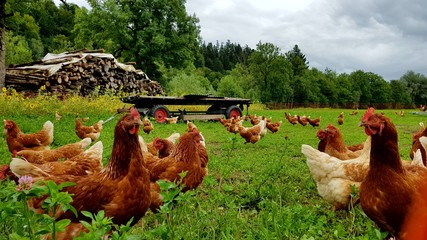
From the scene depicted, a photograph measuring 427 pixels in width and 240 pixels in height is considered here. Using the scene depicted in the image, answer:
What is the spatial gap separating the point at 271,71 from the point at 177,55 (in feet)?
77.9

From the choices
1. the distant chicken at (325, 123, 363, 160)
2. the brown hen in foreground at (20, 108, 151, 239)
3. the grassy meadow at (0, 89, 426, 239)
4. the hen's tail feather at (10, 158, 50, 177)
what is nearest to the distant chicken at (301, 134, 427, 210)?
the grassy meadow at (0, 89, 426, 239)

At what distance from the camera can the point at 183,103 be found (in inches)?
580

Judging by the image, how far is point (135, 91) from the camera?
868 inches

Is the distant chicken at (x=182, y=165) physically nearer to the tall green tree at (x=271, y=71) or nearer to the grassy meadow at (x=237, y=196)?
the grassy meadow at (x=237, y=196)

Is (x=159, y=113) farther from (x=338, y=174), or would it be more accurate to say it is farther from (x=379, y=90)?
(x=379, y=90)

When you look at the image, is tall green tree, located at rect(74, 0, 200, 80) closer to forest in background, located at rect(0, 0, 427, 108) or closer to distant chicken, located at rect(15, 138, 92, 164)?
forest in background, located at rect(0, 0, 427, 108)

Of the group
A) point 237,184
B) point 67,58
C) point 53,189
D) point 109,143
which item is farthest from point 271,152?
point 67,58

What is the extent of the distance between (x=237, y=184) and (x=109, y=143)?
14.3 feet

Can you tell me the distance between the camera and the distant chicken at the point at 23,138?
18.4 feet

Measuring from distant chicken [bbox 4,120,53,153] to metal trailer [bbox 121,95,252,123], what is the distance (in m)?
7.49

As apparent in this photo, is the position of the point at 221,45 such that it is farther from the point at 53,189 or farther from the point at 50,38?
the point at 53,189

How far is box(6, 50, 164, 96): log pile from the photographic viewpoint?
1571cm

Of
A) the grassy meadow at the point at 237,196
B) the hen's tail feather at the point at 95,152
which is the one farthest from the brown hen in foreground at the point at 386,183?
the hen's tail feather at the point at 95,152

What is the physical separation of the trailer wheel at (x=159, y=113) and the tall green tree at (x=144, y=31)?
1802cm
